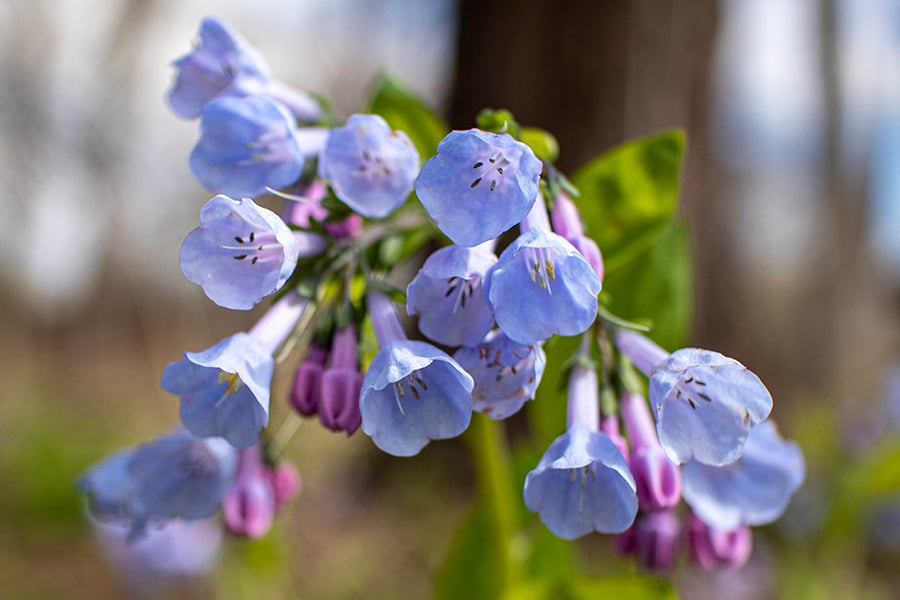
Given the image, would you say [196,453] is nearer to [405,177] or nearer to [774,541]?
[405,177]

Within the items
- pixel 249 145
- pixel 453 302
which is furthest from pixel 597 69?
pixel 453 302

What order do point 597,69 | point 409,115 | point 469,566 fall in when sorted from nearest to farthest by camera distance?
point 409,115 → point 469,566 → point 597,69

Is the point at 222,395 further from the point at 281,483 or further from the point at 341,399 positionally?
the point at 281,483

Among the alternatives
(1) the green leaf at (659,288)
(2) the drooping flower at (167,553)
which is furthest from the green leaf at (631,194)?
(2) the drooping flower at (167,553)

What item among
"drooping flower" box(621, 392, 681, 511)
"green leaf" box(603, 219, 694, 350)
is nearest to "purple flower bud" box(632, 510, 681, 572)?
"drooping flower" box(621, 392, 681, 511)

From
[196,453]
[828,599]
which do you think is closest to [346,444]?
[828,599]
